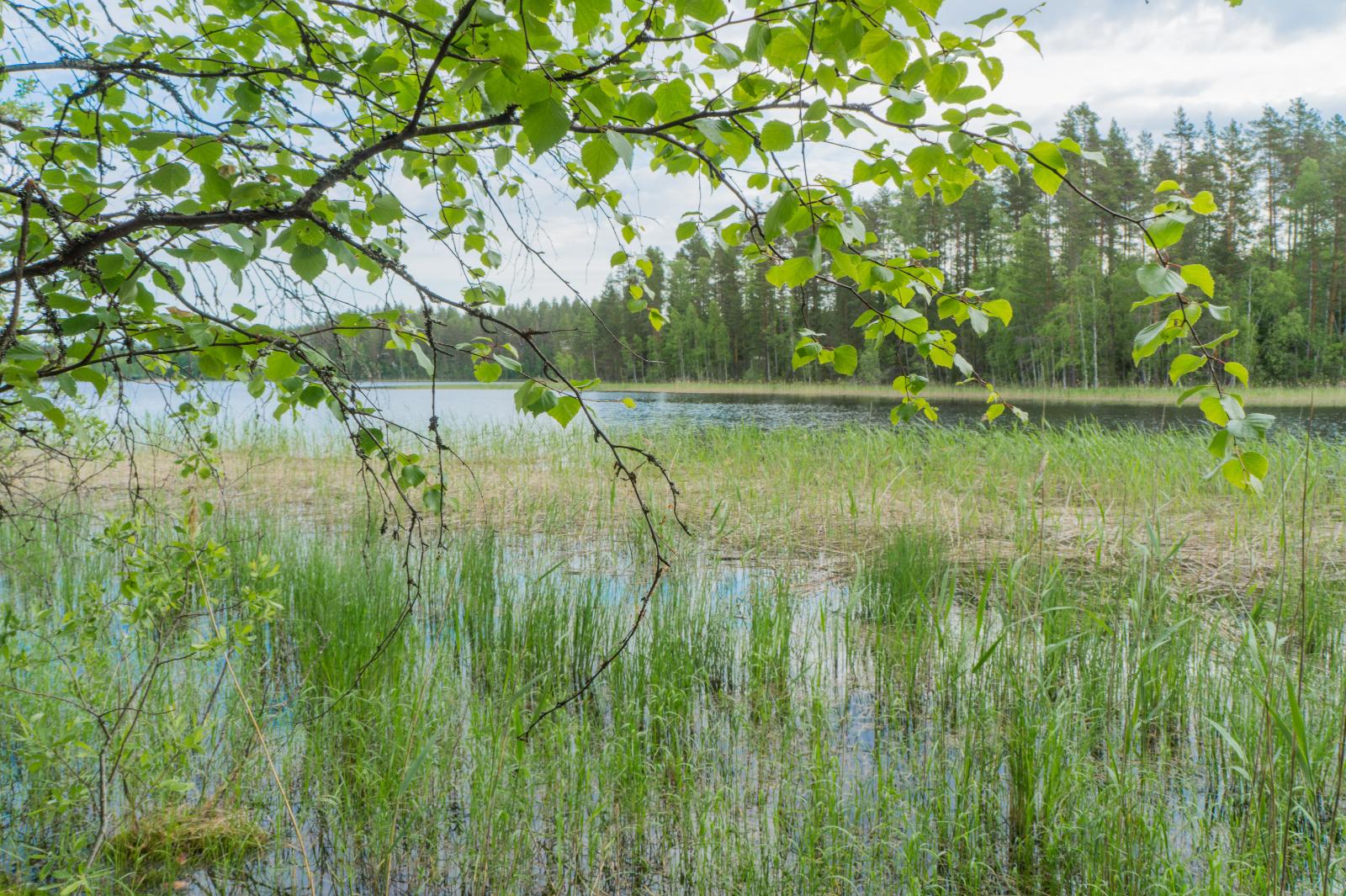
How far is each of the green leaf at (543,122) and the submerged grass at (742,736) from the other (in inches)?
53.7

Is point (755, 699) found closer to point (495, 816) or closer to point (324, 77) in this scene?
point (495, 816)

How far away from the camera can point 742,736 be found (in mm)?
2811

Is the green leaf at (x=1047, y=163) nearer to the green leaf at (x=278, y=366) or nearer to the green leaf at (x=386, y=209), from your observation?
the green leaf at (x=386, y=209)

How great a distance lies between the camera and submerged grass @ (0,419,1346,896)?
2.06 metres

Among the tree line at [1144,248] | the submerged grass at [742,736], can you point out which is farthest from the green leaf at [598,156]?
the tree line at [1144,248]

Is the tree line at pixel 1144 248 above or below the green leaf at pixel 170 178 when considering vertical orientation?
above

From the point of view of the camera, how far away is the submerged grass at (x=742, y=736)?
2059mm

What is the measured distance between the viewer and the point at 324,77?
1.42 m

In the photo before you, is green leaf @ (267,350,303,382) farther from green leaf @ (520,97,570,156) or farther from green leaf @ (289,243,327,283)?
green leaf @ (520,97,570,156)

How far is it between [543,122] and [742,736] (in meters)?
2.58

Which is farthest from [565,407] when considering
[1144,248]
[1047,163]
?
[1144,248]

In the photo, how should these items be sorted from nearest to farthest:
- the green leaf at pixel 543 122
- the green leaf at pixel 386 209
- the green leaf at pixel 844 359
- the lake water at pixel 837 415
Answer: the green leaf at pixel 543 122, the green leaf at pixel 386 209, the green leaf at pixel 844 359, the lake water at pixel 837 415

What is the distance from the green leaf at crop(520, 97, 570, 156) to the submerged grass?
4.47 feet

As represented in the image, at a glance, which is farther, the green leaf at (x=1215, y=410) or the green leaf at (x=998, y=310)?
the green leaf at (x=998, y=310)
